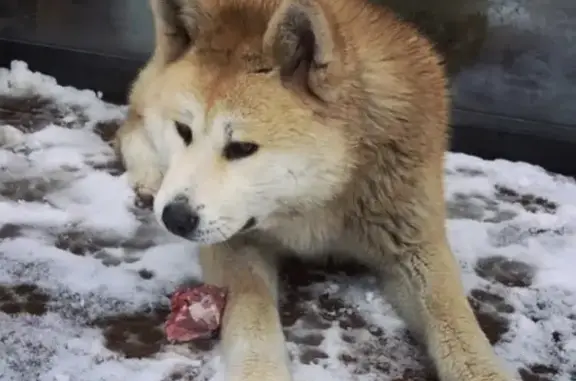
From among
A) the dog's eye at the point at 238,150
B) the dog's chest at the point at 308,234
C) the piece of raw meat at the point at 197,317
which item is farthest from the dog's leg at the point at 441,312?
the dog's eye at the point at 238,150

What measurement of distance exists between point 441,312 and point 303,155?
53 cm

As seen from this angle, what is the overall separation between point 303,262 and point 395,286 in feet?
0.97

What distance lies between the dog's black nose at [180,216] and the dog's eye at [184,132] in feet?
0.55

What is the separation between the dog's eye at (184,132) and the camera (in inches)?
79.1

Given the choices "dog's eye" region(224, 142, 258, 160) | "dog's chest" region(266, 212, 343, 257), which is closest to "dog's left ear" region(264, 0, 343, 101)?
"dog's eye" region(224, 142, 258, 160)

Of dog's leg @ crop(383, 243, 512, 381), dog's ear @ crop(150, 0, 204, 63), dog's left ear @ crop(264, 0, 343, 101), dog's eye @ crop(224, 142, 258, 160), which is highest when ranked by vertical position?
dog's left ear @ crop(264, 0, 343, 101)

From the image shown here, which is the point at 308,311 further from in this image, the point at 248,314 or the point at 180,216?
the point at 180,216

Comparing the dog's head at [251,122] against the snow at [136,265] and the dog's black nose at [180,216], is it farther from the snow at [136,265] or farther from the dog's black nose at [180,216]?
the snow at [136,265]

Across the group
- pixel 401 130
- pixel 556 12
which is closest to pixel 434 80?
pixel 401 130

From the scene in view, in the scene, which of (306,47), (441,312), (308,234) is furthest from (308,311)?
(306,47)

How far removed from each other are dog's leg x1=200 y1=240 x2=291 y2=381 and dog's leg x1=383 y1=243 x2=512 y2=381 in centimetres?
33

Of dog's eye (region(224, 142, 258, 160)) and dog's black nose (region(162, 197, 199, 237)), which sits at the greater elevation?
dog's eye (region(224, 142, 258, 160))

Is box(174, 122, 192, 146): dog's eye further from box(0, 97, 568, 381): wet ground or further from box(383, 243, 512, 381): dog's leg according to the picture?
box(383, 243, 512, 381): dog's leg

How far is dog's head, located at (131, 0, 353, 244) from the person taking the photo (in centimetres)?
191
